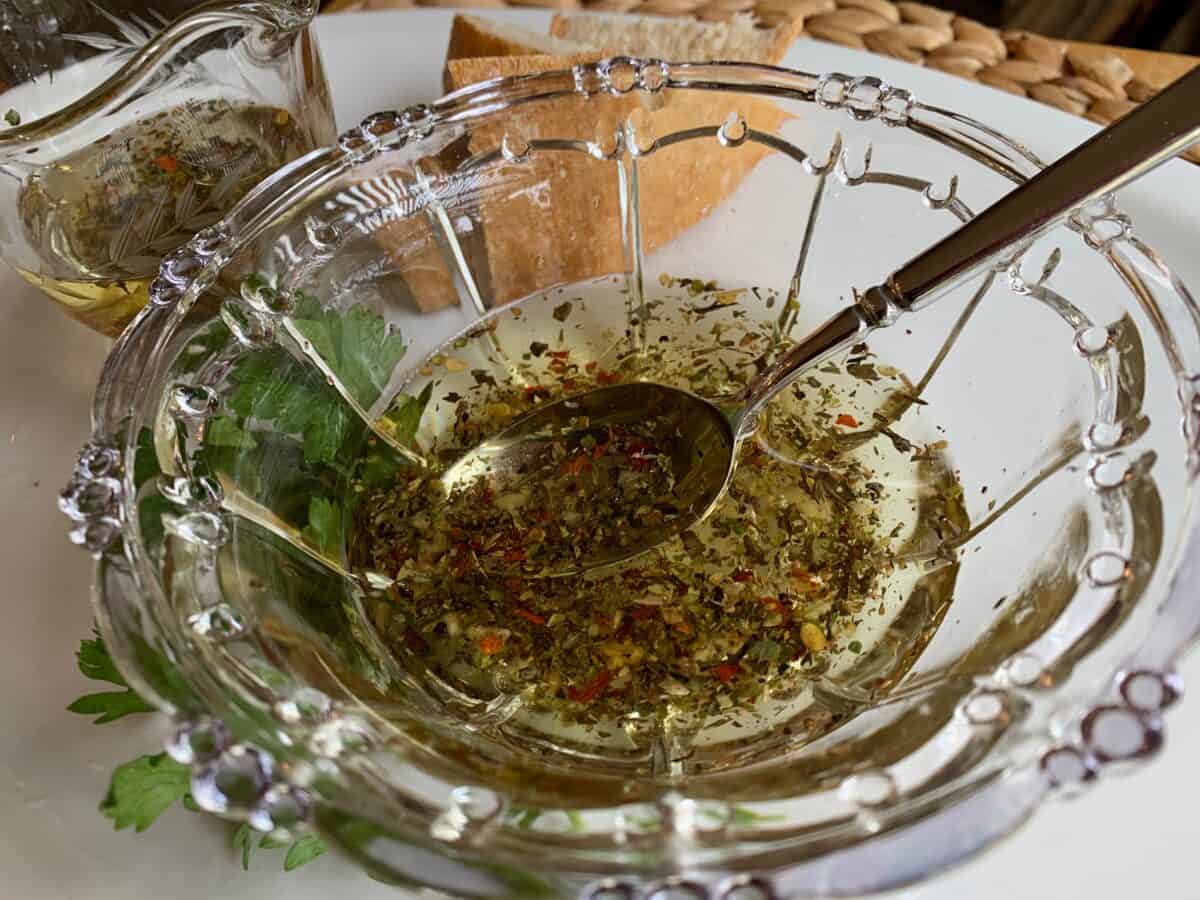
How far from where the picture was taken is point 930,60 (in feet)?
4.01

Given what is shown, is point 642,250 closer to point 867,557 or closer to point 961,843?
point 867,557

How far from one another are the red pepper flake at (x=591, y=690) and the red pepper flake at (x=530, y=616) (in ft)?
0.19

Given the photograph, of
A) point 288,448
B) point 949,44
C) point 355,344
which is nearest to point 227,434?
point 288,448

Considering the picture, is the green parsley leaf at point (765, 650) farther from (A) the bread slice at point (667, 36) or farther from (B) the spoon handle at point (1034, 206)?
(A) the bread slice at point (667, 36)

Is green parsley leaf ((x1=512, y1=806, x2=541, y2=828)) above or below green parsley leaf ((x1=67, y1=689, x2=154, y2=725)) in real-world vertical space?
below

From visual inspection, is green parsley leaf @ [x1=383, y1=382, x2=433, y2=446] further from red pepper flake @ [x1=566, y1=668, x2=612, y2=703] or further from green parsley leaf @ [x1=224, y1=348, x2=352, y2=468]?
red pepper flake @ [x1=566, y1=668, x2=612, y2=703]

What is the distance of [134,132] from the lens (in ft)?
3.13

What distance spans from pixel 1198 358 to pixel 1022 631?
0.20 m

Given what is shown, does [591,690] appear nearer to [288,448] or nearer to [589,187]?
[288,448]

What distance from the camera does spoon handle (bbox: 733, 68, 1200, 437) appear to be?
0.60m

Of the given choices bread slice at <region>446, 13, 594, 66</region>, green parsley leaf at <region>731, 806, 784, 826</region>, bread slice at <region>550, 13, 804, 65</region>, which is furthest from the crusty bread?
green parsley leaf at <region>731, 806, 784, 826</region>

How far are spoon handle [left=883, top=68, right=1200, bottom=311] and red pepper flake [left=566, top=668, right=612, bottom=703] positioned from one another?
345 millimetres

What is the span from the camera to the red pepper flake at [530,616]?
0.75 meters

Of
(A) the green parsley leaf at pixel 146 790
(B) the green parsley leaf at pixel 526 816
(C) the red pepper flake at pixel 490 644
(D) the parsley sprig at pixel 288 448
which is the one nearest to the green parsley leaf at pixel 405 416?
(D) the parsley sprig at pixel 288 448
